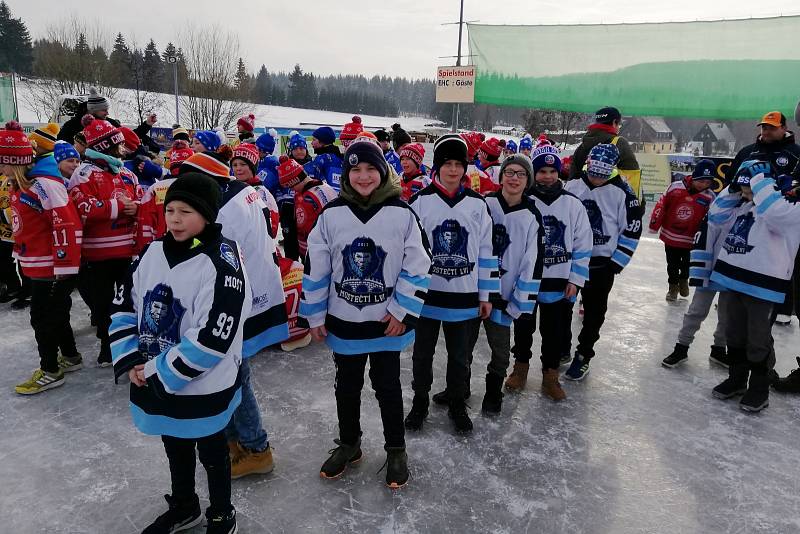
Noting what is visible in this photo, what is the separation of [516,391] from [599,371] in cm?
100

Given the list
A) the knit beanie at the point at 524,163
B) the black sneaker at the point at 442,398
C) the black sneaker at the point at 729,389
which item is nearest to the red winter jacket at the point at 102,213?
the black sneaker at the point at 442,398

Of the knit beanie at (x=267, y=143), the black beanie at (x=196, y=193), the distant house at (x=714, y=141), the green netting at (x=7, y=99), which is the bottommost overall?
the black beanie at (x=196, y=193)

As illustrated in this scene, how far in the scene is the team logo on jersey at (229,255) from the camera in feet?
7.11

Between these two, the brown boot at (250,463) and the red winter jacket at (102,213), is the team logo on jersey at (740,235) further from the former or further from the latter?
the red winter jacket at (102,213)

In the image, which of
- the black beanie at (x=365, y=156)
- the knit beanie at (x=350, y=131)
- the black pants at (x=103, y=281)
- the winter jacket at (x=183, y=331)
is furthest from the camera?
the knit beanie at (x=350, y=131)

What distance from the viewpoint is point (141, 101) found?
31688mm

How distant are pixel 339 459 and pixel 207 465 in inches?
34.6

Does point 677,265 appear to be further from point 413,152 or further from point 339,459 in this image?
point 339,459

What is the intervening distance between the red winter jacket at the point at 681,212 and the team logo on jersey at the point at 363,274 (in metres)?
5.28

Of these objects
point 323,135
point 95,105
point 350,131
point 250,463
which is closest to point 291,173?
point 323,135

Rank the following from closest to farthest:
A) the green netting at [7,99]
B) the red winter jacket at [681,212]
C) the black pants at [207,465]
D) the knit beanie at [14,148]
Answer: the black pants at [207,465], the knit beanie at [14,148], the red winter jacket at [681,212], the green netting at [7,99]

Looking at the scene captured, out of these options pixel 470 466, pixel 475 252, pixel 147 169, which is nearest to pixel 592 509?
pixel 470 466

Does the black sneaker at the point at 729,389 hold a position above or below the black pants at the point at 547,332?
below

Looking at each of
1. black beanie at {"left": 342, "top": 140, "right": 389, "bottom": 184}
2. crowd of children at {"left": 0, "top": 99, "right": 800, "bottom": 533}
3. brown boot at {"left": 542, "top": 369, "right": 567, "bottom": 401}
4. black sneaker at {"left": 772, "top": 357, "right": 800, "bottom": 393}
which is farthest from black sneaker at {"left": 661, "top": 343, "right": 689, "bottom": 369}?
black beanie at {"left": 342, "top": 140, "right": 389, "bottom": 184}
